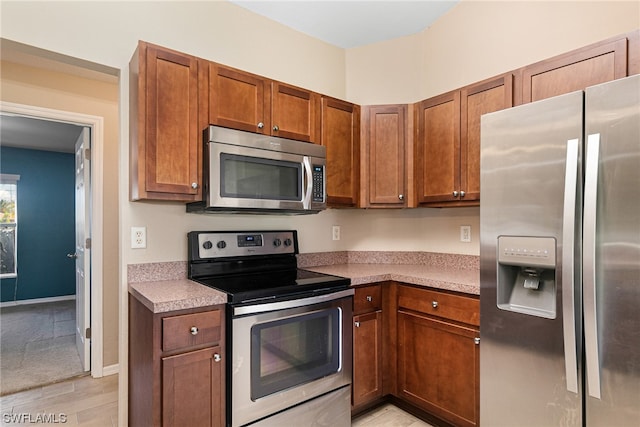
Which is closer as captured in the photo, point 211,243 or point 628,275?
point 628,275

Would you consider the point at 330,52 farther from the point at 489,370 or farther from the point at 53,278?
the point at 53,278

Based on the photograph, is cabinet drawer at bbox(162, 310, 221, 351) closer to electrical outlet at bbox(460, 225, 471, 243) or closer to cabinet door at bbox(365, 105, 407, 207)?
cabinet door at bbox(365, 105, 407, 207)

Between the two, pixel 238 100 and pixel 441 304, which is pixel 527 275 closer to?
pixel 441 304

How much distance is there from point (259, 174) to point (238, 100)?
444 mm

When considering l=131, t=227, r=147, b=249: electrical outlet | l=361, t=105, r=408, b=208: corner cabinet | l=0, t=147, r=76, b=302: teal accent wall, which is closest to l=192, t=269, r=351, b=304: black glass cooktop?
l=131, t=227, r=147, b=249: electrical outlet

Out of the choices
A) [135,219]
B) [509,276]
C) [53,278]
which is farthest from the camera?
[53,278]

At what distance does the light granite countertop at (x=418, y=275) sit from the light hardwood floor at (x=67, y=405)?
5.46 ft

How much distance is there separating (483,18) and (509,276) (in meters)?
1.82

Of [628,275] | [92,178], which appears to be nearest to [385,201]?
[628,275]

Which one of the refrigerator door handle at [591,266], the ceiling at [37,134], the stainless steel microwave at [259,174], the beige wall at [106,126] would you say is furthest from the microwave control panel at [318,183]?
the ceiling at [37,134]

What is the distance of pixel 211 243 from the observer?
6.91 feet

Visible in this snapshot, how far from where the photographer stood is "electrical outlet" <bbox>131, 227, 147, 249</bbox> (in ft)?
6.39

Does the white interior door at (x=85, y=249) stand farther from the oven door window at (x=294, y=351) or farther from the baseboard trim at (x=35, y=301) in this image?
the baseboard trim at (x=35, y=301)

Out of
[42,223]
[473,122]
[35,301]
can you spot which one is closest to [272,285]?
[473,122]
